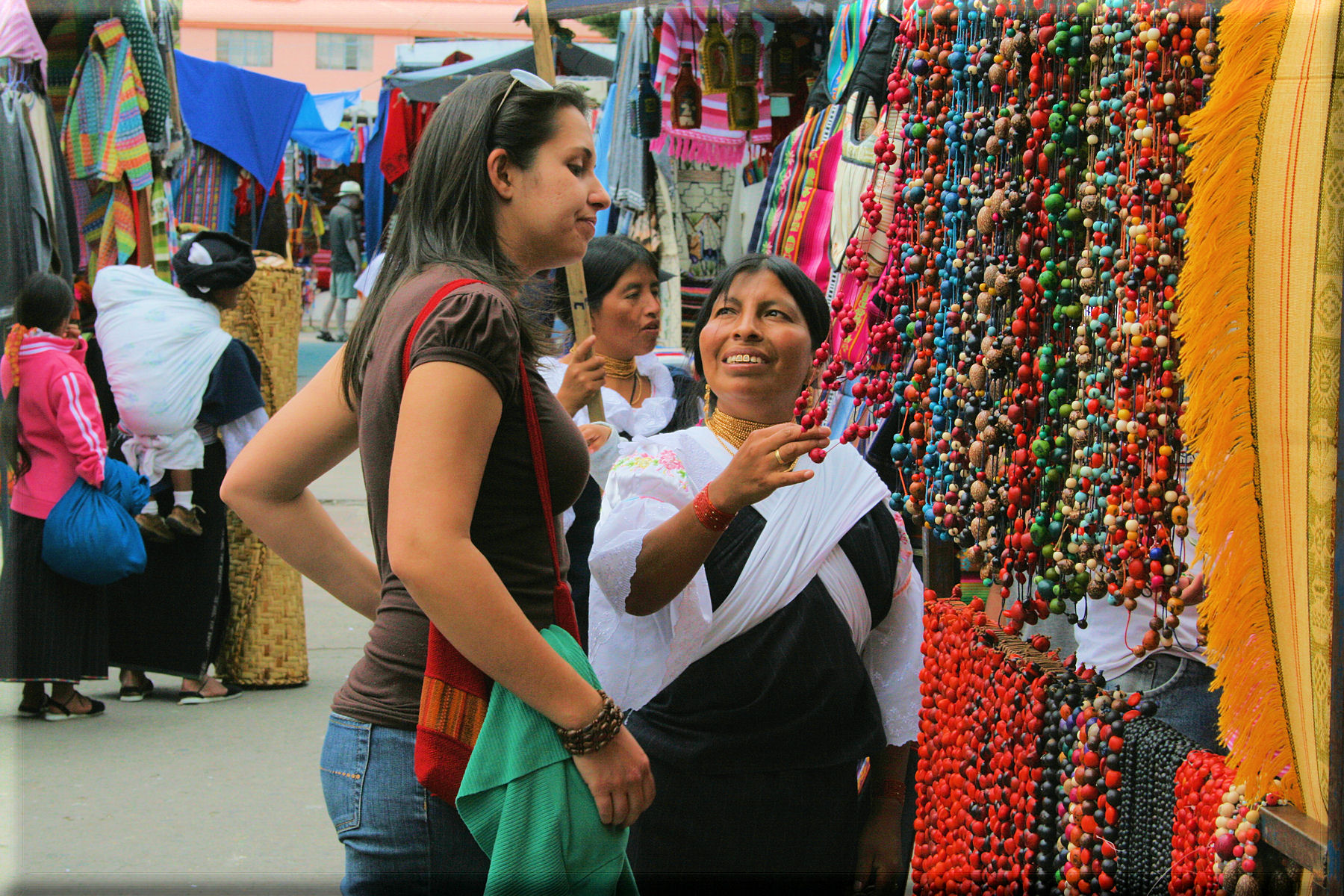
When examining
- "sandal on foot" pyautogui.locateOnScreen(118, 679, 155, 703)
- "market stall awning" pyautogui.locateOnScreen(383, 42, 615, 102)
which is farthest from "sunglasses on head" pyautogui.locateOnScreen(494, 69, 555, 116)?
"market stall awning" pyautogui.locateOnScreen(383, 42, 615, 102)

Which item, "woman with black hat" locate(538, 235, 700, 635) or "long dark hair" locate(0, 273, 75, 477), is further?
"long dark hair" locate(0, 273, 75, 477)

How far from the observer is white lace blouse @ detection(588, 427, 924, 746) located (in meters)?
1.93

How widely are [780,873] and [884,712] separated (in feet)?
1.11

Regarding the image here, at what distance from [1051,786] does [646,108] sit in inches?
156

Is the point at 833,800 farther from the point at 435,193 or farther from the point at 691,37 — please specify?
the point at 691,37

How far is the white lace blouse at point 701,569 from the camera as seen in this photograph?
1.93 meters

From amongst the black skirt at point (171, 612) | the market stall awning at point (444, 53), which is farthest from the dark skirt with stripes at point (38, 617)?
the market stall awning at point (444, 53)

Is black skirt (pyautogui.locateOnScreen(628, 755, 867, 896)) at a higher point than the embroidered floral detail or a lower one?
lower

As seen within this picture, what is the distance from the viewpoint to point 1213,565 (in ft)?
4.59

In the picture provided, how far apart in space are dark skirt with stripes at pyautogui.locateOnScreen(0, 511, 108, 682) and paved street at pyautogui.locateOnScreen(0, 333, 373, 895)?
0.23 metres

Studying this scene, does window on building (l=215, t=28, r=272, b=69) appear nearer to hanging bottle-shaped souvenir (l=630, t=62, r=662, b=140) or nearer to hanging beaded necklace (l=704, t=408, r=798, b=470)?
hanging bottle-shaped souvenir (l=630, t=62, r=662, b=140)

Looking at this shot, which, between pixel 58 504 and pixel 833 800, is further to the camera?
pixel 58 504

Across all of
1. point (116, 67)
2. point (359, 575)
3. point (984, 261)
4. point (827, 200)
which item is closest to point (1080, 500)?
point (984, 261)

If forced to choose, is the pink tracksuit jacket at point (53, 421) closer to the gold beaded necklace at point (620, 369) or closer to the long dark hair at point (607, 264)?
the long dark hair at point (607, 264)
